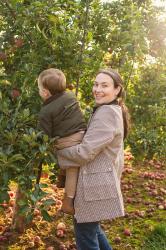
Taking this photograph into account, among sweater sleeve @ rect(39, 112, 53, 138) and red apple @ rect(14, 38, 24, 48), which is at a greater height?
red apple @ rect(14, 38, 24, 48)

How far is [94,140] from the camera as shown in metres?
2.65

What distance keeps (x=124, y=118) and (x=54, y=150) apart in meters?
0.56

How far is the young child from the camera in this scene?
268cm

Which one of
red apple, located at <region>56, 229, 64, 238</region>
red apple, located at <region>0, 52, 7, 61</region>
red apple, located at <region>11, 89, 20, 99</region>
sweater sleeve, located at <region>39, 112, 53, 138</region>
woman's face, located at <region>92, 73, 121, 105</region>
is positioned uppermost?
red apple, located at <region>0, 52, 7, 61</region>

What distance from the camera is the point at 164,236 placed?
4141mm

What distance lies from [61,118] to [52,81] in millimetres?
240

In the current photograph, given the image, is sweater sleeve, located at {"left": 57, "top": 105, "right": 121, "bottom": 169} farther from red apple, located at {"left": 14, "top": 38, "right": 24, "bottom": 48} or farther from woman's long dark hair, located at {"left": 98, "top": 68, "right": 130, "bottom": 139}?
red apple, located at {"left": 14, "top": 38, "right": 24, "bottom": 48}

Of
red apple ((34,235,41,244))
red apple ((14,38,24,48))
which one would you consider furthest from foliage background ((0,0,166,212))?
red apple ((34,235,41,244))

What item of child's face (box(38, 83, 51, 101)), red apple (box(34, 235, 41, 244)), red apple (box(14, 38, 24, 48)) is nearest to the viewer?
child's face (box(38, 83, 51, 101))

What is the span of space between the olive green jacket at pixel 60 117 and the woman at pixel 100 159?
0.10 m

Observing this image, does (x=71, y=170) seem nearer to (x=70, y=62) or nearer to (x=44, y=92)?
(x=44, y=92)

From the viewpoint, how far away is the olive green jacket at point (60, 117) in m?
2.66

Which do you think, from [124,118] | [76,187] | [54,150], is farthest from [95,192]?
[124,118]

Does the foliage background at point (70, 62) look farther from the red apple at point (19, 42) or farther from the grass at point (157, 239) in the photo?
the grass at point (157, 239)
